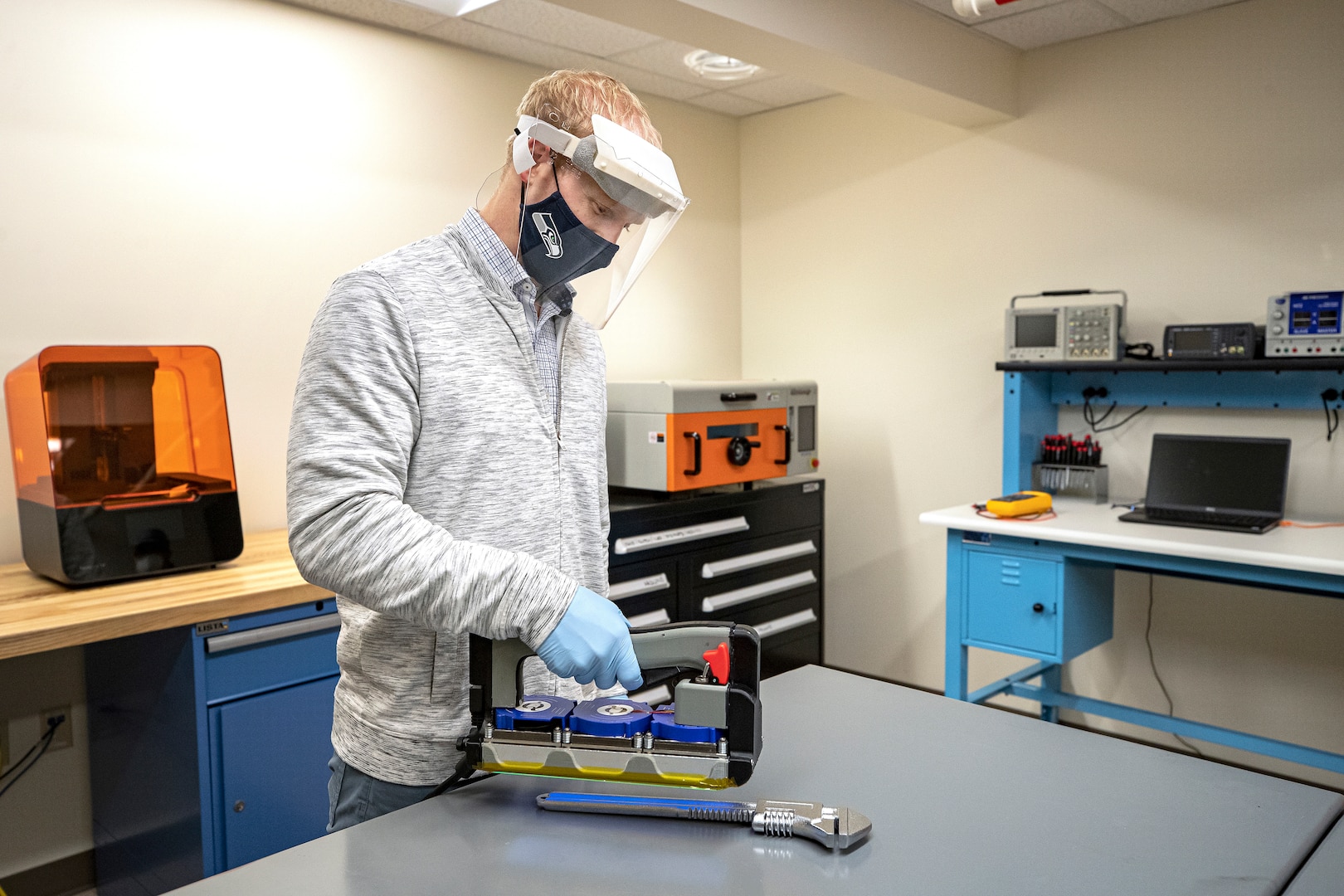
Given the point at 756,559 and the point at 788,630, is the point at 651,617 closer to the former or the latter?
the point at 756,559

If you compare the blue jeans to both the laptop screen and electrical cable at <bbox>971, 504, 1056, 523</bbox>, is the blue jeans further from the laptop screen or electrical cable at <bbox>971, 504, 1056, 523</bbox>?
the laptop screen

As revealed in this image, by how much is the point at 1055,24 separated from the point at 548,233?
258cm

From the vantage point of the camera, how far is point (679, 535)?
3.03 meters

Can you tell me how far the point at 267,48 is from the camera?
2738mm

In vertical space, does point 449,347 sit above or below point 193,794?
above

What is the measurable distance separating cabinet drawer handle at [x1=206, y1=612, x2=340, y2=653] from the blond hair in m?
1.39

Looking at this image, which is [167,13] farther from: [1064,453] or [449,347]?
[1064,453]

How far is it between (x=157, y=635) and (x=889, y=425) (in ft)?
9.02

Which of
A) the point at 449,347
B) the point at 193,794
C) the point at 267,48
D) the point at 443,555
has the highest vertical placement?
the point at 267,48

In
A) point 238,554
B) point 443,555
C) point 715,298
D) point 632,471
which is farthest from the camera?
point 715,298

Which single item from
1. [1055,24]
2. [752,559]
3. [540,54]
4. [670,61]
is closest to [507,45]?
[540,54]

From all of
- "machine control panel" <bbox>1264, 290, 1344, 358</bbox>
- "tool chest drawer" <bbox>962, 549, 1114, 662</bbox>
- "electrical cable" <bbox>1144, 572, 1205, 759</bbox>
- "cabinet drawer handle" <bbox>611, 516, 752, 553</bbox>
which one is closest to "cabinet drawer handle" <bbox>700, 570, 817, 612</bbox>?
"cabinet drawer handle" <bbox>611, 516, 752, 553</bbox>

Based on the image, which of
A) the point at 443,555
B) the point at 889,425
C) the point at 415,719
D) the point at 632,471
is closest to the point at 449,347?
the point at 443,555

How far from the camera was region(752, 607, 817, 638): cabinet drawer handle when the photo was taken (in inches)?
133
